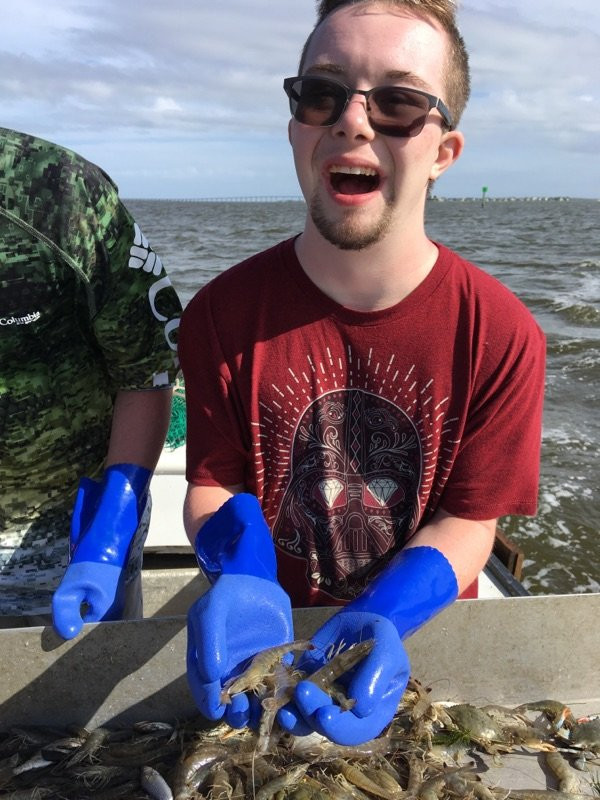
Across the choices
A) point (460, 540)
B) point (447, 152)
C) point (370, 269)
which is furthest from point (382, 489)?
point (447, 152)

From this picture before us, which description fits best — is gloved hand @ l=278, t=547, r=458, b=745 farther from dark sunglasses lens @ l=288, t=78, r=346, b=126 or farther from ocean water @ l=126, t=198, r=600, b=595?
ocean water @ l=126, t=198, r=600, b=595

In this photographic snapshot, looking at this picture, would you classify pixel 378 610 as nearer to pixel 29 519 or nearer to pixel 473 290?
pixel 473 290

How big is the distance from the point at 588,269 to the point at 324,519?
23.2m

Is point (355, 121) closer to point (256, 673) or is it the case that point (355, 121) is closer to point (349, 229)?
point (349, 229)

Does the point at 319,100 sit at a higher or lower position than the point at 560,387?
higher

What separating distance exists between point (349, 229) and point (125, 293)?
0.71 meters

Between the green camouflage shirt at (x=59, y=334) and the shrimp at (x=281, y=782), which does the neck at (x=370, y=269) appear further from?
the shrimp at (x=281, y=782)

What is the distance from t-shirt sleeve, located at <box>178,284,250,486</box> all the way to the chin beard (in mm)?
416

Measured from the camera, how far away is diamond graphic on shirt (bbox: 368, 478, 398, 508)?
7.16ft

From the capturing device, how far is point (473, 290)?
2.07 metres

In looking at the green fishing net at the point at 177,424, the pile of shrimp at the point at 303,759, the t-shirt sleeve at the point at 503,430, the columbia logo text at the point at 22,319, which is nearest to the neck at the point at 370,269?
the t-shirt sleeve at the point at 503,430

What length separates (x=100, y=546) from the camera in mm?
2244

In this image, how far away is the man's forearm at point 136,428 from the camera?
94.0 inches

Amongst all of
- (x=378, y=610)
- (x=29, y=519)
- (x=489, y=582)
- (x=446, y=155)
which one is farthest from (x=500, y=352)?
(x=489, y=582)
